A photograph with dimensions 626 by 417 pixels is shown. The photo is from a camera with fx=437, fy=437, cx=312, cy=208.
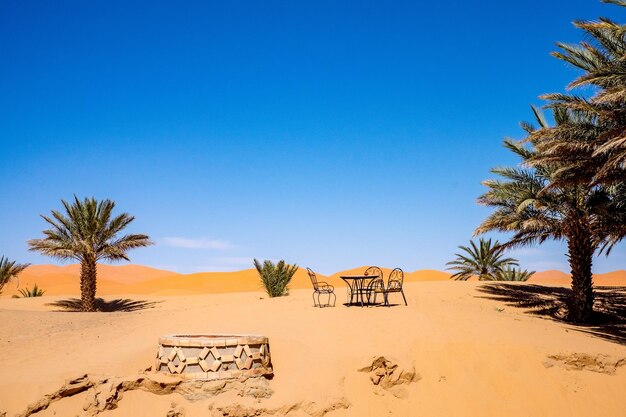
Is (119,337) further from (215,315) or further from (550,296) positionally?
(550,296)

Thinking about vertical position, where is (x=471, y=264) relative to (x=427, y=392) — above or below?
above

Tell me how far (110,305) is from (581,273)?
19.3 m

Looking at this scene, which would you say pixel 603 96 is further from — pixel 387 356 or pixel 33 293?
pixel 33 293

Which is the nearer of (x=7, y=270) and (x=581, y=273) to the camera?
(x=581, y=273)

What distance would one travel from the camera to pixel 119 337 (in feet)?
34.4

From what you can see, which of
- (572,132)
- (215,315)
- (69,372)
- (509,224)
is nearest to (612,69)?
(572,132)

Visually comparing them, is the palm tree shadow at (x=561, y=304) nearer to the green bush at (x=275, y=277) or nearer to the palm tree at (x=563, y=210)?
the palm tree at (x=563, y=210)

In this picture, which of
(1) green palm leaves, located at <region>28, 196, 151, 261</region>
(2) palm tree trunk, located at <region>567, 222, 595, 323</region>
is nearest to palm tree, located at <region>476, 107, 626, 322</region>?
(2) palm tree trunk, located at <region>567, 222, 595, 323</region>

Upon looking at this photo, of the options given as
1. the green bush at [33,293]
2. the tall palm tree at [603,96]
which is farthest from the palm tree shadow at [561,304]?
the green bush at [33,293]

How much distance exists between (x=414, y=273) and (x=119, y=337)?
47310 millimetres

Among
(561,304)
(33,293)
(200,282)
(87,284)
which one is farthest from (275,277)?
(200,282)

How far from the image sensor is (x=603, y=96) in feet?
30.0

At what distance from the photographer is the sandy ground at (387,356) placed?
6.63m

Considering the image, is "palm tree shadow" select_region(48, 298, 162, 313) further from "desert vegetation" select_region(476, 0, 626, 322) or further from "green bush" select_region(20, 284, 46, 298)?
"desert vegetation" select_region(476, 0, 626, 322)
